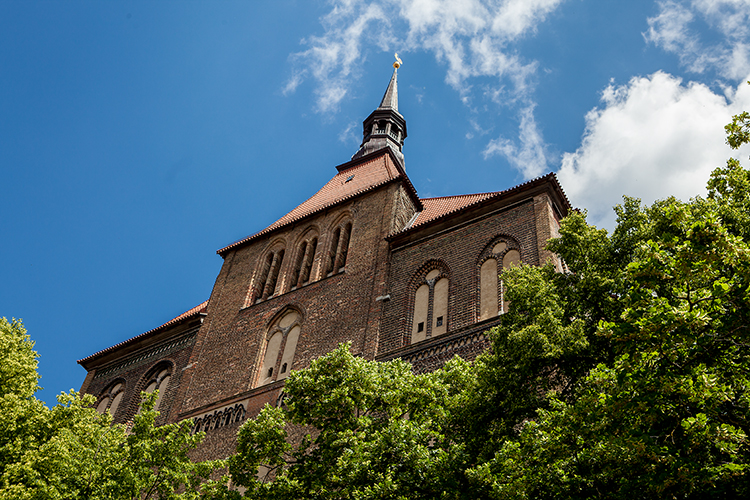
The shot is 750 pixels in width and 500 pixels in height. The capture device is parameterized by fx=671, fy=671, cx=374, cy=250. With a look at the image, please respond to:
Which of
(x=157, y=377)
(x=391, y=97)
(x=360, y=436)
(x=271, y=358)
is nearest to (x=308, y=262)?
(x=271, y=358)

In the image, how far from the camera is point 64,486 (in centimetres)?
1100

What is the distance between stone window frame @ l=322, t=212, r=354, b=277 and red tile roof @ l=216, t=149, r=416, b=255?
76 centimetres

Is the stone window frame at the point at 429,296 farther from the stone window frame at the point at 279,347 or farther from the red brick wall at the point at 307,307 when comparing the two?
the stone window frame at the point at 279,347

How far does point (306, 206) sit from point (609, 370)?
54.6 ft

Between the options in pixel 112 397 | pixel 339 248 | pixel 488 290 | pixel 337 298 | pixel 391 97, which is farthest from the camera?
pixel 391 97

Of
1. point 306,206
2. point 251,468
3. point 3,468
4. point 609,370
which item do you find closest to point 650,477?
point 609,370

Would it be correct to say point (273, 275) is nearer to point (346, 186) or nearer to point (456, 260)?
point (346, 186)

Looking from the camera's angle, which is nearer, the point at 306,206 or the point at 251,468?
the point at 251,468

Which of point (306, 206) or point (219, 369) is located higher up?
point (306, 206)

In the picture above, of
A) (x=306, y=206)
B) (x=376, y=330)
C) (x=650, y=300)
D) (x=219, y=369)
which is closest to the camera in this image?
(x=650, y=300)

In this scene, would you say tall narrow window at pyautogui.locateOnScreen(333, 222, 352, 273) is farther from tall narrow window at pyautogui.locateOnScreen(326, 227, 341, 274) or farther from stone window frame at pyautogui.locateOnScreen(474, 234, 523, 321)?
stone window frame at pyautogui.locateOnScreen(474, 234, 523, 321)

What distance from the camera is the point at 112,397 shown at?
2119 cm

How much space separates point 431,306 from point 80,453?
25.8 ft

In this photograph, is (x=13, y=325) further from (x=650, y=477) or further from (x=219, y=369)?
(x=650, y=477)
